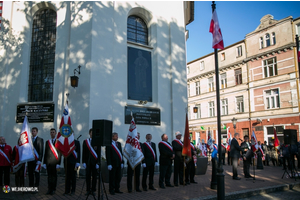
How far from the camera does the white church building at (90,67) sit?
12258 mm

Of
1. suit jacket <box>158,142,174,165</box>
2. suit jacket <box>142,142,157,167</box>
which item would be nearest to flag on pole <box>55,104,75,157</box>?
suit jacket <box>142,142,157,167</box>

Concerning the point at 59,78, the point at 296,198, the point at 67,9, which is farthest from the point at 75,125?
the point at 296,198

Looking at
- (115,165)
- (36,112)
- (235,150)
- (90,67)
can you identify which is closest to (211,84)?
(235,150)

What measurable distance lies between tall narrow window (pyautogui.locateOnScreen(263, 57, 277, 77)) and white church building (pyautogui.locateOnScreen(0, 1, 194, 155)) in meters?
19.5

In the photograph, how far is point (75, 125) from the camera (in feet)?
38.6

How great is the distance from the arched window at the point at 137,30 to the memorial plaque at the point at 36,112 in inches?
231

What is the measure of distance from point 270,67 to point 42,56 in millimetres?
26507

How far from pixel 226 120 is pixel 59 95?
27498 mm

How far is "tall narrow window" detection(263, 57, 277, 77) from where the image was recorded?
97.5ft

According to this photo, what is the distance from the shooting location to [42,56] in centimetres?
1342

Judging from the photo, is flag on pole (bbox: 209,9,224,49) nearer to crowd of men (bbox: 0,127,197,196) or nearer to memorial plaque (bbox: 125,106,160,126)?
crowd of men (bbox: 0,127,197,196)

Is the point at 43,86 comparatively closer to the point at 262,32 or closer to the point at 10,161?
the point at 10,161

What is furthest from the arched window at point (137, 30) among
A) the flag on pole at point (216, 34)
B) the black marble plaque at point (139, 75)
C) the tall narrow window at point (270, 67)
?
the tall narrow window at point (270, 67)

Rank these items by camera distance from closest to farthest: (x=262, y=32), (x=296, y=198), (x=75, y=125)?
(x=296, y=198) < (x=75, y=125) < (x=262, y=32)
